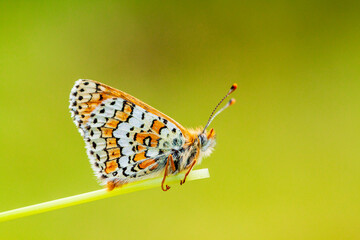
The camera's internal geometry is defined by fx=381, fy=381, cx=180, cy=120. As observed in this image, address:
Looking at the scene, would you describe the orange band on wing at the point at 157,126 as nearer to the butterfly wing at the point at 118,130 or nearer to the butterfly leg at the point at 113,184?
the butterfly wing at the point at 118,130

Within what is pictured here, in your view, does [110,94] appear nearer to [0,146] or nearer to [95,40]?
[0,146]

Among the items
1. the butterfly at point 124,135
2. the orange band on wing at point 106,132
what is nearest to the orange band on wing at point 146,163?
the butterfly at point 124,135

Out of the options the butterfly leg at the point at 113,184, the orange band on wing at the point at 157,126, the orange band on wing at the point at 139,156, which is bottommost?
the butterfly leg at the point at 113,184

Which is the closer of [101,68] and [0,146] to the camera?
[0,146]

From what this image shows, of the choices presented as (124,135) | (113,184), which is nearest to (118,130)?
(124,135)

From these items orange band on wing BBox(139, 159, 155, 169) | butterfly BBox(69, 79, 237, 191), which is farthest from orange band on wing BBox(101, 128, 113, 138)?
orange band on wing BBox(139, 159, 155, 169)

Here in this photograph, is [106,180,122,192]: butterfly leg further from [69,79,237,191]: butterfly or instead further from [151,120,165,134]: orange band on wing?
[151,120,165,134]: orange band on wing

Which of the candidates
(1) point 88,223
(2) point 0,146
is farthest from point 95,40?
(1) point 88,223

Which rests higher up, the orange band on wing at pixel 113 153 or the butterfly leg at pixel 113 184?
the orange band on wing at pixel 113 153
